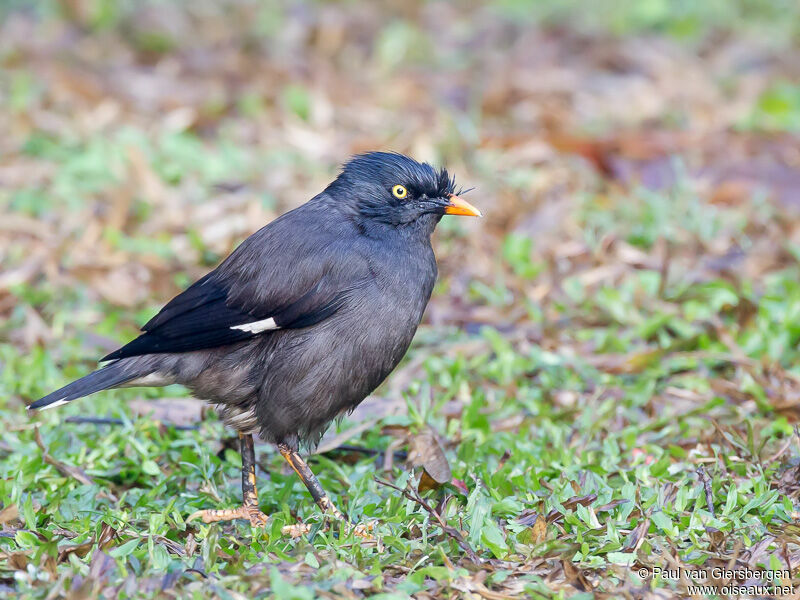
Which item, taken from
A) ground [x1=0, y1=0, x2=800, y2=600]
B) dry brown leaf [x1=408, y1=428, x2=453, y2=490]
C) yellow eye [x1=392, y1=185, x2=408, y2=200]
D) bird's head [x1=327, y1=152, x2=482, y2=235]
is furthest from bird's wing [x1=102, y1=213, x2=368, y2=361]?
dry brown leaf [x1=408, y1=428, x2=453, y2=490]

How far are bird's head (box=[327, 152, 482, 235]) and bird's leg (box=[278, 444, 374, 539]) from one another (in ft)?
3.80

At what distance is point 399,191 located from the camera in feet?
16.4

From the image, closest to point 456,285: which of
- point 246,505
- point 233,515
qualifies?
point 246,505

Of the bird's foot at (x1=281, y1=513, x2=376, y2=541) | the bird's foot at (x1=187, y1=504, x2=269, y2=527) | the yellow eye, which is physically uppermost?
the yellow eye

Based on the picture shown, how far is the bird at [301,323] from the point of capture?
4676 millimetres

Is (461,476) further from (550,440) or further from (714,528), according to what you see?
(714,528)

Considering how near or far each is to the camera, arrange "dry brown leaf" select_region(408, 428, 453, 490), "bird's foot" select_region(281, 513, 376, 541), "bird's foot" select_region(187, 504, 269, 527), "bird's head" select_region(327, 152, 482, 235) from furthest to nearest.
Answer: "bird's head" select_region(327, 152, 482, 235)
"dry brown leaf" select_region(408, 428, 453, 490)
"bird's foot" select_region(187, 504, 269, 527)
"bird's foot" select_region(281, 513, 376, 541)

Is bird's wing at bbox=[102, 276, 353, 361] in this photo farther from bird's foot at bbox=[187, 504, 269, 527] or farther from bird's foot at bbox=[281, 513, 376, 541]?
bird's foot at bbox=[281, 513, 376, 541]

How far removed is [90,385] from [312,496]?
3.72 ft

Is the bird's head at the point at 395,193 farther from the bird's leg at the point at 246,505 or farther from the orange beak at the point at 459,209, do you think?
the bird's leg at the point at 246,505

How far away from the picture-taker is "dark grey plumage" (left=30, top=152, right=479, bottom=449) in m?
4.68

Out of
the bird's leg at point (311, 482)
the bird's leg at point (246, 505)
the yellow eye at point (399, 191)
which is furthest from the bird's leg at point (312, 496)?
the yellow eye at point (399, 191)

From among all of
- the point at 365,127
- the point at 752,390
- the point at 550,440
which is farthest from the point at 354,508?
the point at 365,127

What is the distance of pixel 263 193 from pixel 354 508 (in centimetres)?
397
